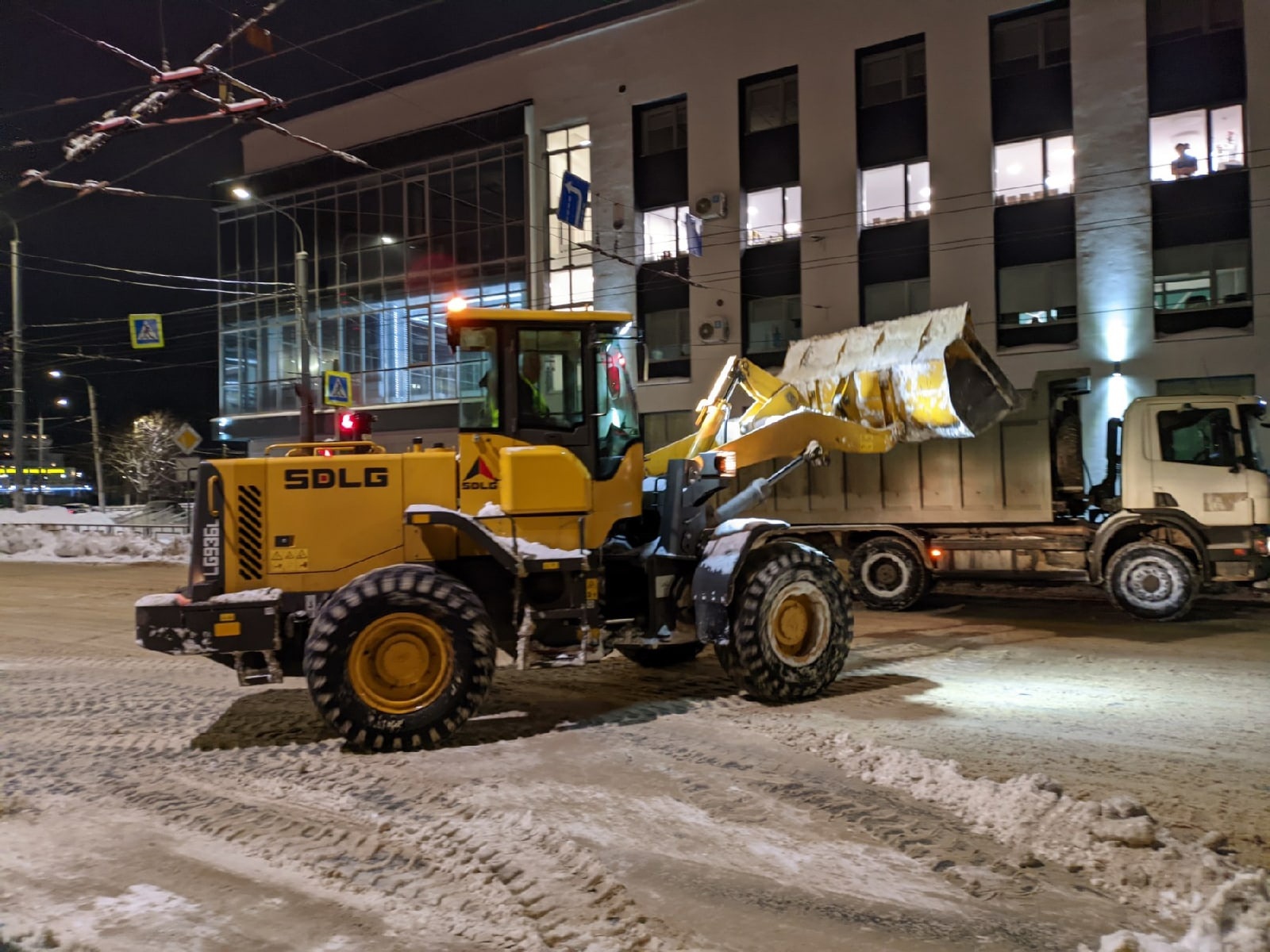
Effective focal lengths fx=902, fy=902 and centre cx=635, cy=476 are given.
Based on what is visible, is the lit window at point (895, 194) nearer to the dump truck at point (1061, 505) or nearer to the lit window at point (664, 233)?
the lit window at point (664, 233)

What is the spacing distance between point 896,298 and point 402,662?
64.2 feet

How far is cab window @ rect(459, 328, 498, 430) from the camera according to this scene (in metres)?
6.86

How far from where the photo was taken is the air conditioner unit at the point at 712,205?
82.8 ft

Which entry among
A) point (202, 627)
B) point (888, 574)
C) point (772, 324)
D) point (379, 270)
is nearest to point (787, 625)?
point (202, 627)

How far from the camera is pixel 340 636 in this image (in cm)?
600

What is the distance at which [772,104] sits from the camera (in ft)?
82.1

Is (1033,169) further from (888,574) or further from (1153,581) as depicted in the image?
(1153,581)

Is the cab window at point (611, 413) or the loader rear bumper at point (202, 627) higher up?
the cab window at point (611, 413)

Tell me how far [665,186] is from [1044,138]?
10.3m

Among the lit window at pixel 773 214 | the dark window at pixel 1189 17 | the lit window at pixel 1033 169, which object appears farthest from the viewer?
the lit window at pixel 773 214

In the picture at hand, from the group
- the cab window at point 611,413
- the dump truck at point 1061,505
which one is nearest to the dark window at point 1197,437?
the dump truck at point 1061,505

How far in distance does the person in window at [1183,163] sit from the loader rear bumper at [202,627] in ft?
68.4

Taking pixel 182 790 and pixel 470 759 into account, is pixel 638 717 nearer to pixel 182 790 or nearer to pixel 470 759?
pixel 470 759

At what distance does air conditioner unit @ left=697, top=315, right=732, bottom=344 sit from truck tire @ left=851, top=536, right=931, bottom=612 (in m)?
12.2
